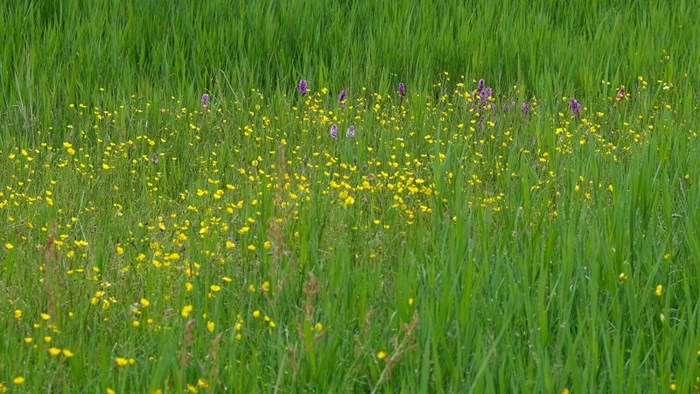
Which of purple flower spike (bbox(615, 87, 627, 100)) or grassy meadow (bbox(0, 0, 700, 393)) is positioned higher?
purple flower spike (bbox(615, 87, 627, 100))

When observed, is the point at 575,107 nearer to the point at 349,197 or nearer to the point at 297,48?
the point at 297,48

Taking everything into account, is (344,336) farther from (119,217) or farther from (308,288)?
(119,217)

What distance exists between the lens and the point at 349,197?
→ 11.5 feet

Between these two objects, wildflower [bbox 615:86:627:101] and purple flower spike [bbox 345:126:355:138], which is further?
wildflower [bbox 615:86:627:101]

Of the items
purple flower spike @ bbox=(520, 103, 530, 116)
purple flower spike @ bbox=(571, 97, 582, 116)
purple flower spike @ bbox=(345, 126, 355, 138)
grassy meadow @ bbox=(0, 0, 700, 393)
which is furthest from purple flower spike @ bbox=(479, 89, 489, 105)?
purple flower spike @ bbox=(345, 126, 355, 138)

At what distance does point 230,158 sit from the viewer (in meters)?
4.33

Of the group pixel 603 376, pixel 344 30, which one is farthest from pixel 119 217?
pixel 344 30

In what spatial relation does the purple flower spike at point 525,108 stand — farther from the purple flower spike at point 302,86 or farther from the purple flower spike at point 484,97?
the purple flower spike at point 302,86

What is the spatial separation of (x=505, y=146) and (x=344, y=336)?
2.15 m

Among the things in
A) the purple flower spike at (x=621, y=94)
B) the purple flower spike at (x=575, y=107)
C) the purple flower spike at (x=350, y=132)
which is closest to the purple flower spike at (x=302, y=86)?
the purple flower spike at (x=350, y=132)

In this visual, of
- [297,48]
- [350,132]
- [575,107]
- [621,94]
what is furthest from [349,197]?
[297,48]

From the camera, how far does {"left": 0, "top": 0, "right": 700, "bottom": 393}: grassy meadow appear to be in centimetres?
245

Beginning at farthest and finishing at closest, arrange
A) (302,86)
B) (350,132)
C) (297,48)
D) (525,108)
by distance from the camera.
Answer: (297,48), (302,86), (525,108), (350,132)

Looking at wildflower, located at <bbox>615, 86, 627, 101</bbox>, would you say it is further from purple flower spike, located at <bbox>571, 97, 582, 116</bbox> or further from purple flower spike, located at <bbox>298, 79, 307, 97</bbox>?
purple flower spike, located at <bbox>298, 79, 307, 97</bbox>
